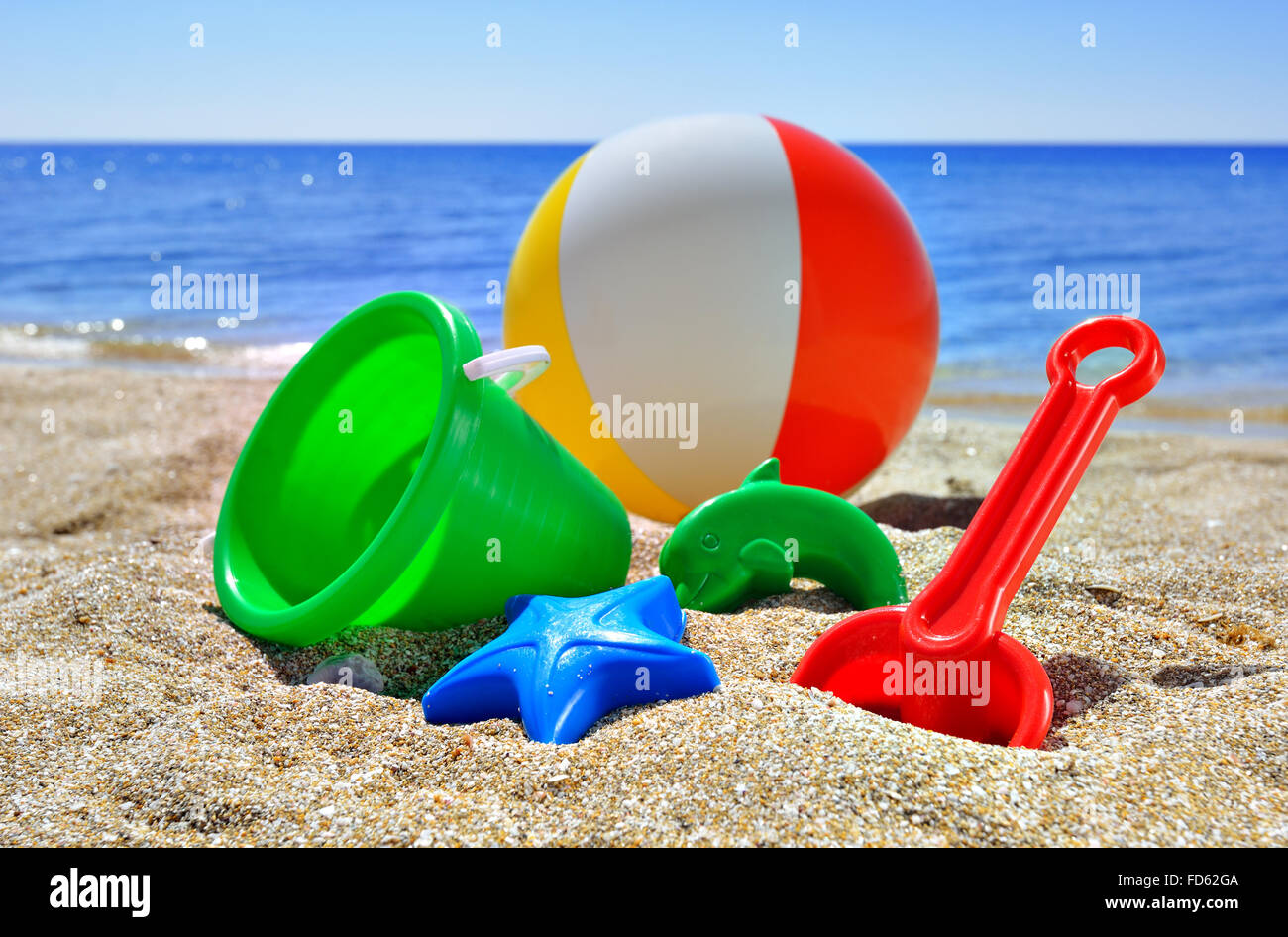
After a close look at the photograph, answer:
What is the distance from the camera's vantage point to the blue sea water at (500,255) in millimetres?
8891

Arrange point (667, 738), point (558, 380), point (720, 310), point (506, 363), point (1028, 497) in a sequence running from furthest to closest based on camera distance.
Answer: point (558, 380) → point (720, 310) → point (506, 363) → point (1028, 497) → point (667, 738)

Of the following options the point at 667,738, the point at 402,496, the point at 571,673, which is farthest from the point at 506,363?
the point at 667,738

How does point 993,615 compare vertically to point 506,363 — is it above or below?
below

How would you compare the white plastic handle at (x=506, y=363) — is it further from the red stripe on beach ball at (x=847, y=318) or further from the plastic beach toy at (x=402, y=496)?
the red stripe on beach ball at (x=847, y=318)

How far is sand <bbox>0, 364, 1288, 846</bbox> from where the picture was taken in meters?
1.62

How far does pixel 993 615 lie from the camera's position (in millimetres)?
2141

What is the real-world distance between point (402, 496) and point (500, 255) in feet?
40.9

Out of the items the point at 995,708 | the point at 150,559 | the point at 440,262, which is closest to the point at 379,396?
the point at 150,559

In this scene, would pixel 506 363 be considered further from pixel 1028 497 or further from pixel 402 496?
pixel 1028 497

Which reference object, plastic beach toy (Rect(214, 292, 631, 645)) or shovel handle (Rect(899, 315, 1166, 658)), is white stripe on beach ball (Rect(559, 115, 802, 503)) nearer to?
plastic beach toy (Rect(214, 292, 631, 645))

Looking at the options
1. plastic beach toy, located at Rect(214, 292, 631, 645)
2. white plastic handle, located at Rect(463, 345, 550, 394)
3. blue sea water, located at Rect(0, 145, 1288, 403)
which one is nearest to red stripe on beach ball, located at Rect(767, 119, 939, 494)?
plastic beach toy, located at Rect(214, 292, 631, 645)

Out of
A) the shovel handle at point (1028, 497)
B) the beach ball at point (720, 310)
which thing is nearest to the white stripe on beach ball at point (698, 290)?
the beach ball at point (720, 310)

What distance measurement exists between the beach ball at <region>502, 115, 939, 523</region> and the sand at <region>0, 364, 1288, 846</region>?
0.39m
